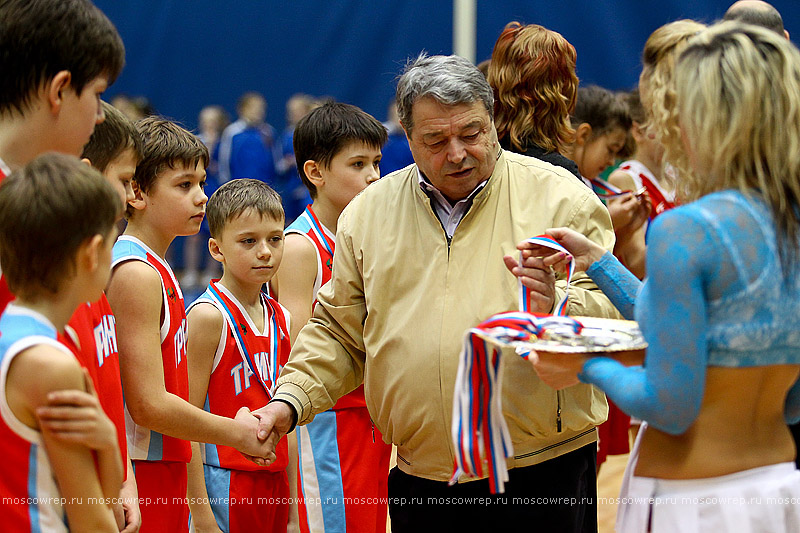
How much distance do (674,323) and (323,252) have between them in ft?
5.65

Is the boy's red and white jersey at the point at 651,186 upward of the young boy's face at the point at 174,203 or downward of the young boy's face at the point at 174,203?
upward

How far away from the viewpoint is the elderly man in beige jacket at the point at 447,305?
223cm

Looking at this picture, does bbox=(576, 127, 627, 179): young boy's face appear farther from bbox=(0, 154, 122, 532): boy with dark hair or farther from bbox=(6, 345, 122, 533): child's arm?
bbox=(6, 345, 122, 533): child's arm

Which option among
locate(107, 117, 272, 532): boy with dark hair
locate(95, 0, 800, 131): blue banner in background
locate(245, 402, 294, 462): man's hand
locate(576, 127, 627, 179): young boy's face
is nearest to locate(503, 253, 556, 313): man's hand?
locate(245, 402, 294, 462): man's hand

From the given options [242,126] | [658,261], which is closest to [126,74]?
[242,126]

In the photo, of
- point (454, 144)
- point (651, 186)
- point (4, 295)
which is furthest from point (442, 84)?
point (651, 186)

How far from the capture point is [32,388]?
1.53 meters

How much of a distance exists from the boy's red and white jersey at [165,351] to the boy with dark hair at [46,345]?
0.72 metres

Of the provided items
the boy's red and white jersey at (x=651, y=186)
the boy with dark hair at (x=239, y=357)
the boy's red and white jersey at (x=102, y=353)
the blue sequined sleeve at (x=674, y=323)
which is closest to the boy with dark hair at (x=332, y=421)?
the boy with dark hair at (x=239, y=357)

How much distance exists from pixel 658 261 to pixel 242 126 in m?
11.3

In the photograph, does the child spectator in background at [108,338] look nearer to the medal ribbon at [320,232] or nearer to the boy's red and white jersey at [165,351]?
the boy's red and white jersey at [165,351]

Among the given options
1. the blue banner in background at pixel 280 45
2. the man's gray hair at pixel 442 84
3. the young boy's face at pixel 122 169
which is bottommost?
the young boy's face at pixel 122 169

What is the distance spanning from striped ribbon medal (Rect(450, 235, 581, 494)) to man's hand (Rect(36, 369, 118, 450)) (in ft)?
2.33

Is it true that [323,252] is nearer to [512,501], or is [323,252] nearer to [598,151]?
[512,501]
